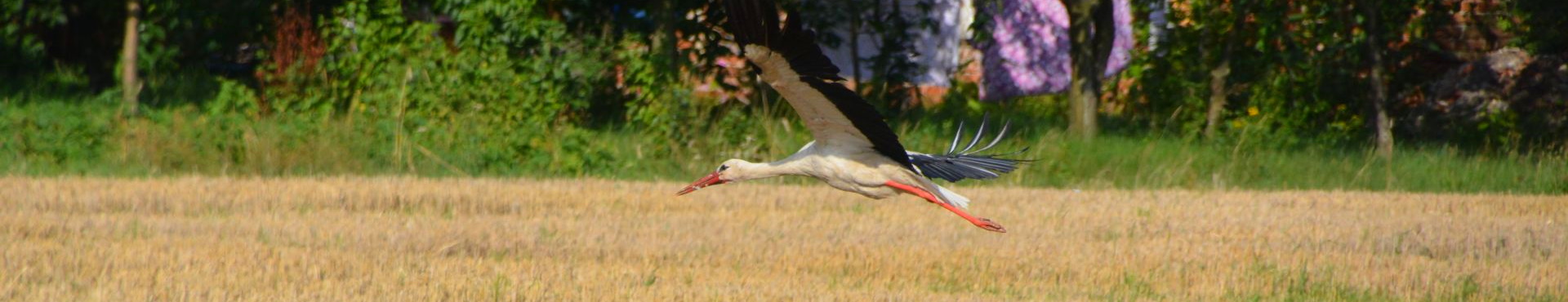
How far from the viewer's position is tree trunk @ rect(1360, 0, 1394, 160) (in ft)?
45.1

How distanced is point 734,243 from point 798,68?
2.62 m

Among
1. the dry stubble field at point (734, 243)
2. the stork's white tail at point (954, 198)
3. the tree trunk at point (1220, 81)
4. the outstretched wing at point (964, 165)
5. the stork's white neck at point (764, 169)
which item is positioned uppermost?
the tree trunk at point (1220, 81)

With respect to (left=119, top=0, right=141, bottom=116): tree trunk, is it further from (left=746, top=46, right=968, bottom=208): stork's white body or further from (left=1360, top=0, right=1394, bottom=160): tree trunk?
(left=746, top=46, right=968, bottom=208): stork's white body

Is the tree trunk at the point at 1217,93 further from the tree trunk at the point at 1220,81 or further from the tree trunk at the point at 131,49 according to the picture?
the tree trunk at the point at 131,49

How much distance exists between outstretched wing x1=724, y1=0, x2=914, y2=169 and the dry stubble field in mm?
651

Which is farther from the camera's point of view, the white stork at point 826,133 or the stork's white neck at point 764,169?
the stork's white neck at point 764,169

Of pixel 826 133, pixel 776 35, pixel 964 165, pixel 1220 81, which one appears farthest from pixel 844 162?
pixel 1220 81

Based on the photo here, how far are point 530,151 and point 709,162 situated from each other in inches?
48.2

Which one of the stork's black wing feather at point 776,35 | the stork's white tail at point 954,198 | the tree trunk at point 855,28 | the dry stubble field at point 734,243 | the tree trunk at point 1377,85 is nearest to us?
the stork's black wing feather at point 776,35

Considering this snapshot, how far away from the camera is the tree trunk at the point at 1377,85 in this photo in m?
13.8

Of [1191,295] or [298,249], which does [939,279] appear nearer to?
[1191,295]

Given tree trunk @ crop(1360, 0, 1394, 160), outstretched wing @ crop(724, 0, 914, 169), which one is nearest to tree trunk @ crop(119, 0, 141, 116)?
tree trunk @ crop(1360, 0, 1394, 160)

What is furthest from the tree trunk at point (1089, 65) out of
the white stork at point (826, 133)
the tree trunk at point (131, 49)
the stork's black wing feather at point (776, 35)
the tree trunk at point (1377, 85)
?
the stork's black wing feather at point (776, 35)

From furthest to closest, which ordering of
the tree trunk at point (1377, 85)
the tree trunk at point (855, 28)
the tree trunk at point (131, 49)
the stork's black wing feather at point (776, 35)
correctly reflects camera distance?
the tree trunk at point (131, 49) → the tree trunk at point (855, 28) → the tree trunk at point (1377, 85) → the stork's black wing feather at point (776, 35)
